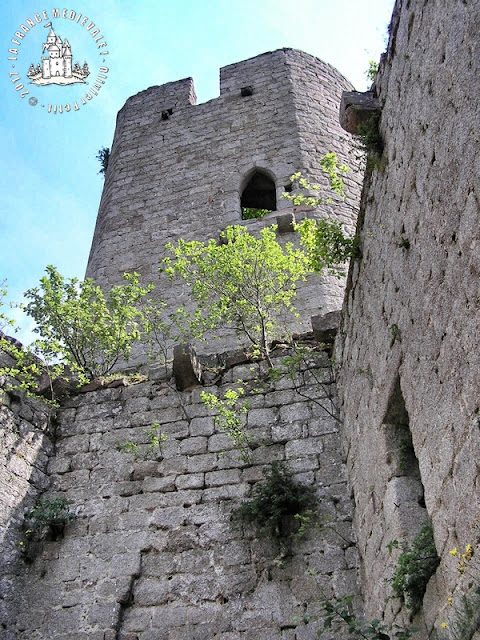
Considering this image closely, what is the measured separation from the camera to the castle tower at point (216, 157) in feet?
31.4

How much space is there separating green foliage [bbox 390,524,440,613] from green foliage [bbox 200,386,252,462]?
2.06m

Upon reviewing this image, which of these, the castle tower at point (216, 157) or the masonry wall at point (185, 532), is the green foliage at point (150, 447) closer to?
the masonry wall at point (185, 532)

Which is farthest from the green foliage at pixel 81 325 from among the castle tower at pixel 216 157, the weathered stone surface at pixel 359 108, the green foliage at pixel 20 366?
the weathered stone surface at pixel 359 108

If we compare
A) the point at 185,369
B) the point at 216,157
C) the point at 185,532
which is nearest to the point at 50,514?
the point at 185,532

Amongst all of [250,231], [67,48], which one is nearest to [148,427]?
[250,231]

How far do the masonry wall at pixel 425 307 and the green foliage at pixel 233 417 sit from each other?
1.12 meters

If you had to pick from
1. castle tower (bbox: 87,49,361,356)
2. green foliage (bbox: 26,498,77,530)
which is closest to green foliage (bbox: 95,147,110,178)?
castle tower (bbox: 87,49,361,356)

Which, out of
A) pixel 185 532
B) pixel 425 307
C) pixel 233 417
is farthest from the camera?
pixel 233 417

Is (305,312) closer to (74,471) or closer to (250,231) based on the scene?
(250,231)

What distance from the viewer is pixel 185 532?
4.81m

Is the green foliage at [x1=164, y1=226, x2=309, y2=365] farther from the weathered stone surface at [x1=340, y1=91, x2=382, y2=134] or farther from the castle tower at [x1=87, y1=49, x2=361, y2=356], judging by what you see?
the weathered stone surface at [x1=340, y1=91, x2=382, y2=134]

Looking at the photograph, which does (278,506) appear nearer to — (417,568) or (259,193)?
(417,568)

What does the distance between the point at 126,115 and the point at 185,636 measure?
964 cm

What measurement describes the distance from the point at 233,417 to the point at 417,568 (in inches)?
94.5
